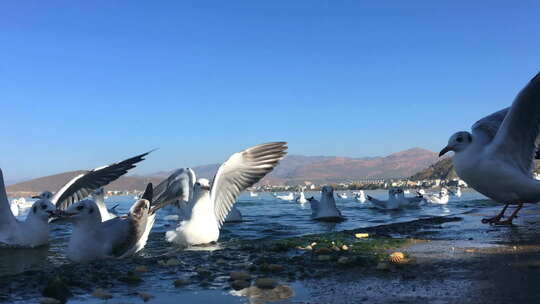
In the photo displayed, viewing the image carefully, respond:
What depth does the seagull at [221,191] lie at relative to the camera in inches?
316

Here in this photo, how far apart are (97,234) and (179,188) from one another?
4147 millimetres

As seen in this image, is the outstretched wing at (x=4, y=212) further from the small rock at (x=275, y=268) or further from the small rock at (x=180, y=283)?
the small rock at (x=275, y=268)

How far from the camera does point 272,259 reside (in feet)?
18.0

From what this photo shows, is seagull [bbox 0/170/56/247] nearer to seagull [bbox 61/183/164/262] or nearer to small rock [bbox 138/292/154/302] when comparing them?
seagull [bbox 61/183/164/262]

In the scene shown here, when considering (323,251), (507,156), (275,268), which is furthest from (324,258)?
(507,156)

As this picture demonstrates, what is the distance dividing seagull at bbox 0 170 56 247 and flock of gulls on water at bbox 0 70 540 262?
0.5 inches

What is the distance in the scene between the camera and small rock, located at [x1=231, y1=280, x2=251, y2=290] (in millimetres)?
3992

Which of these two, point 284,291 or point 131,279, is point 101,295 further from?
point 284,291

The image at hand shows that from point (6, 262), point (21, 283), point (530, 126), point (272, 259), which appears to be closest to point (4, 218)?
point (6, 262)

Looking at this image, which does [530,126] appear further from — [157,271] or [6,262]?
[6,262]

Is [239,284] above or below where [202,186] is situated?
below

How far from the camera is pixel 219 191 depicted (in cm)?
949

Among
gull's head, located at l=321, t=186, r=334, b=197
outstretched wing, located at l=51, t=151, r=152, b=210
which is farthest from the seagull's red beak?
outstretched wing, located at l=51, t=151, r=152, b=210

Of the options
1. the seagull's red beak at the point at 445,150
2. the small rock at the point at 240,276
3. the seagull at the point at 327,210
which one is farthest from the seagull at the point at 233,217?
the small rock at the point at 240,276
